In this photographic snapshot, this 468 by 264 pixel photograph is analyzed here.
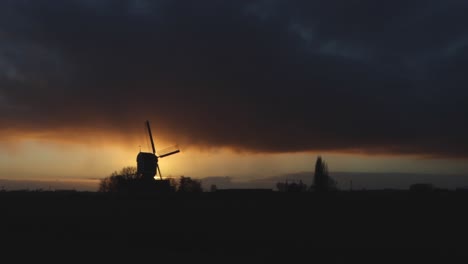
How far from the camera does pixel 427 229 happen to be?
39938 millimetres

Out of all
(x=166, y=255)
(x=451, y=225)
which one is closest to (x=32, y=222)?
(x=166, y=255)

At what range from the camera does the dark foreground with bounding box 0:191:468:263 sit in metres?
33.2

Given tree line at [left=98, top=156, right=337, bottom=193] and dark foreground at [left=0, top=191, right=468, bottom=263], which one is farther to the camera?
tree line at [left=98, top=156, right=337, bottom=193]

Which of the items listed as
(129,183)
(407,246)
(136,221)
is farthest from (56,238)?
(129,183)

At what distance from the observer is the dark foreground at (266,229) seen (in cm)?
3322

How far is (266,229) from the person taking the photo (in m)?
40.6

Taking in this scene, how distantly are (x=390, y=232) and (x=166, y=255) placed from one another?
1756cm

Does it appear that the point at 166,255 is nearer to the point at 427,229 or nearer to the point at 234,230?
the point at 234,230

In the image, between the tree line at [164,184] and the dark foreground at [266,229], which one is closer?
the dark foreground at [266,229]

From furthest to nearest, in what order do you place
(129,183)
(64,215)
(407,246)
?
(129,183) < (64,215) < (407,246)

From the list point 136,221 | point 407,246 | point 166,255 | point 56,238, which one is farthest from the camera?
point 136,221

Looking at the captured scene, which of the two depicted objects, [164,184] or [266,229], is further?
[164,184]

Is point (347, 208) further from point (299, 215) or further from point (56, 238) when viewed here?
point (56, 238)

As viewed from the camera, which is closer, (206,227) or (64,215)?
(206,227)
